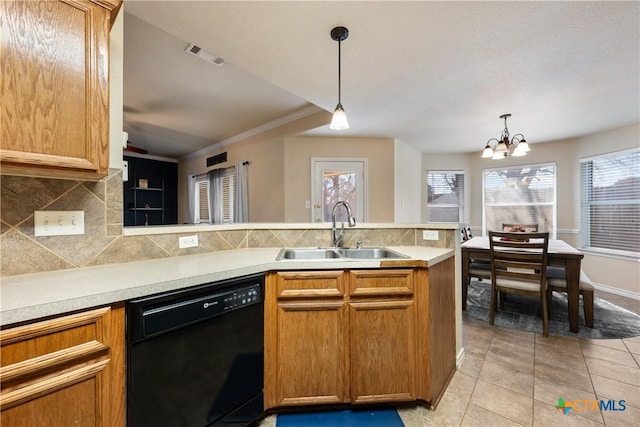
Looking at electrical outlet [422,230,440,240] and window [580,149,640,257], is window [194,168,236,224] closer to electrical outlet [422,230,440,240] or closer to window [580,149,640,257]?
electrical outlet [422,230,440,240]

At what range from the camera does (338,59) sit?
6.75 ft

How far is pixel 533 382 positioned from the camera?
5.82 feet

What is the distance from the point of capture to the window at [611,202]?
3.61 metres

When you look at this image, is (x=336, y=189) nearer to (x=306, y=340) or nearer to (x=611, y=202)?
(x=306, y=340)

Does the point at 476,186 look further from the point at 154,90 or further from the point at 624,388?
the point at 154,90

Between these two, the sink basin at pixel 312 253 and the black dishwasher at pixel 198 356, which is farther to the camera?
the sink basin at pixel 312 253

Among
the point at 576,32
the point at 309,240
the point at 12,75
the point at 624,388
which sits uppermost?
the point at 576,32

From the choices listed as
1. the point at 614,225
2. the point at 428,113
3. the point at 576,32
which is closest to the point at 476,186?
the point at 614,225

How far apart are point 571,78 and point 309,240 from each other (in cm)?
274

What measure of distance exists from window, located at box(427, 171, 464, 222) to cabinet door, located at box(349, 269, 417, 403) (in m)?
4.61

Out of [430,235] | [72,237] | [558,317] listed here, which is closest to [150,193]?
[72,237]

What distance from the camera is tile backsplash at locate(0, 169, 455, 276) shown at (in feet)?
3.66

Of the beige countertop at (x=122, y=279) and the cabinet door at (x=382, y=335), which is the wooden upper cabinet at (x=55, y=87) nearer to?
the beige countertop at (x=122, y=279)

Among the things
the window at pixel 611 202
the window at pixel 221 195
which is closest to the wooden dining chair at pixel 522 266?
the window at pixel 611 202
